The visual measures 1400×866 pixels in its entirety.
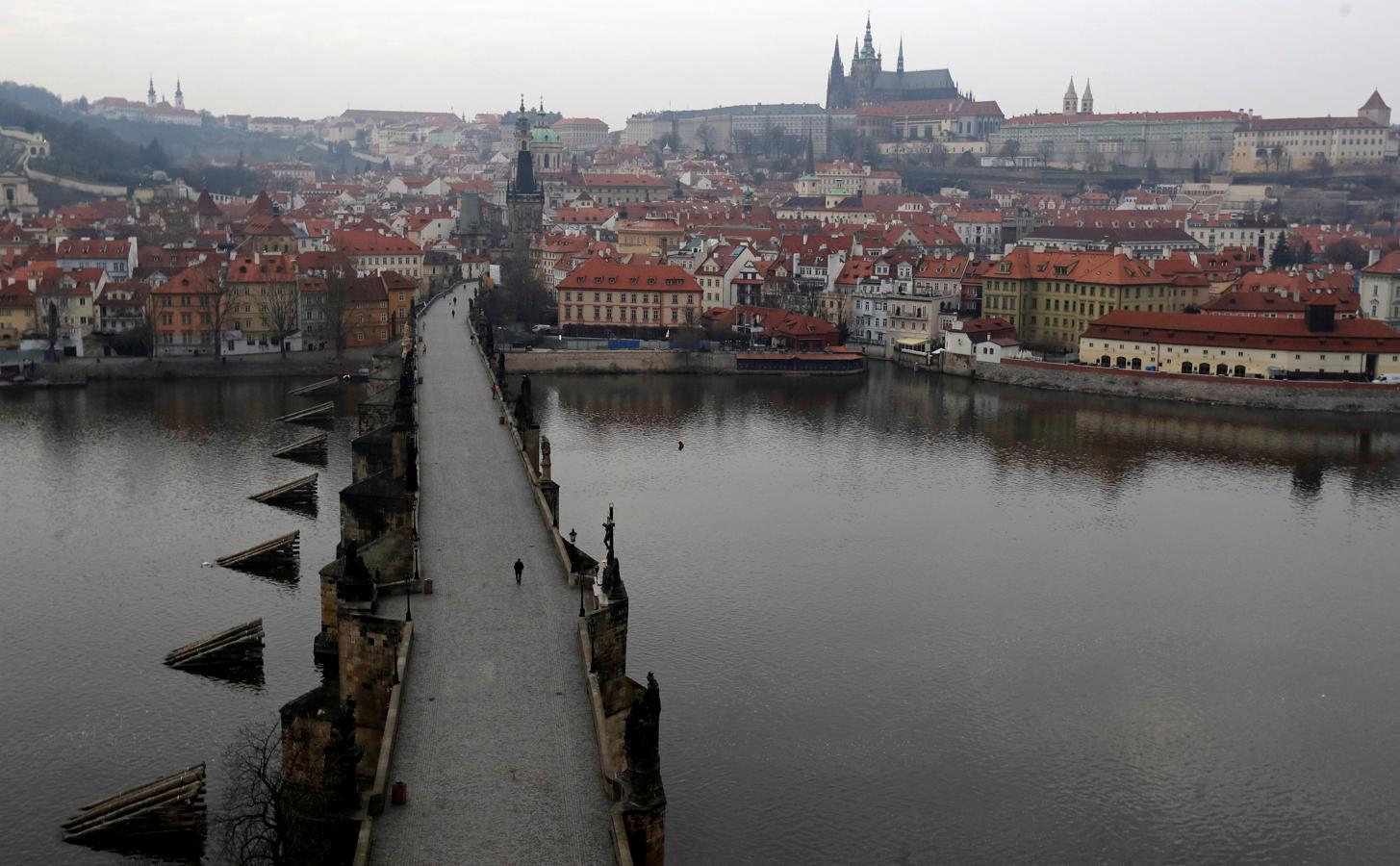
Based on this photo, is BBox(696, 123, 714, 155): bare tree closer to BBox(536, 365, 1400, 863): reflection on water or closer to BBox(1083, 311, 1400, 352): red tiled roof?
BBox(1083, 311, 1400, 352): red tiled roof

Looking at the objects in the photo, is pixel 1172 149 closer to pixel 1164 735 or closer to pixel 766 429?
pixel 766 429

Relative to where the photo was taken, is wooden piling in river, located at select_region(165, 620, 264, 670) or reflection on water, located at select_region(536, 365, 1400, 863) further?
wooden piling in river, located at select_region(165, 620, 264, 670)

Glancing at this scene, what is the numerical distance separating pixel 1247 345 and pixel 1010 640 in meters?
30.1

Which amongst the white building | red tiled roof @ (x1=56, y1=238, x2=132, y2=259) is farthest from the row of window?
the white building

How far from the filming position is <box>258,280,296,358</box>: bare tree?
2078 inches

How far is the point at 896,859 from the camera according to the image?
15117 mm

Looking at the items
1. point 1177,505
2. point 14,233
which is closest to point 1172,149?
point 14,233

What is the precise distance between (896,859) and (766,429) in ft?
84.7

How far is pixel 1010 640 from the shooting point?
21500mm

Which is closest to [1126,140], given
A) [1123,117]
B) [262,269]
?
[1123,117]

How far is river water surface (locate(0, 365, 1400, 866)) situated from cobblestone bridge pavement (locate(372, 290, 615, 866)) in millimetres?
2409

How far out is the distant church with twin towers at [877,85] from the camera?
17225 centimetres

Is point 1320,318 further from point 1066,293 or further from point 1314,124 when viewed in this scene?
point 1314,124

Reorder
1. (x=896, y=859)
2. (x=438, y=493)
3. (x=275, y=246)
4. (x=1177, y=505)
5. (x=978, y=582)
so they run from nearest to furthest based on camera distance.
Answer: (x=896, y=859) → (x=438, y=493) → (x=978, y=582) → (x=1177, y=505) → (x=275, y=246)
